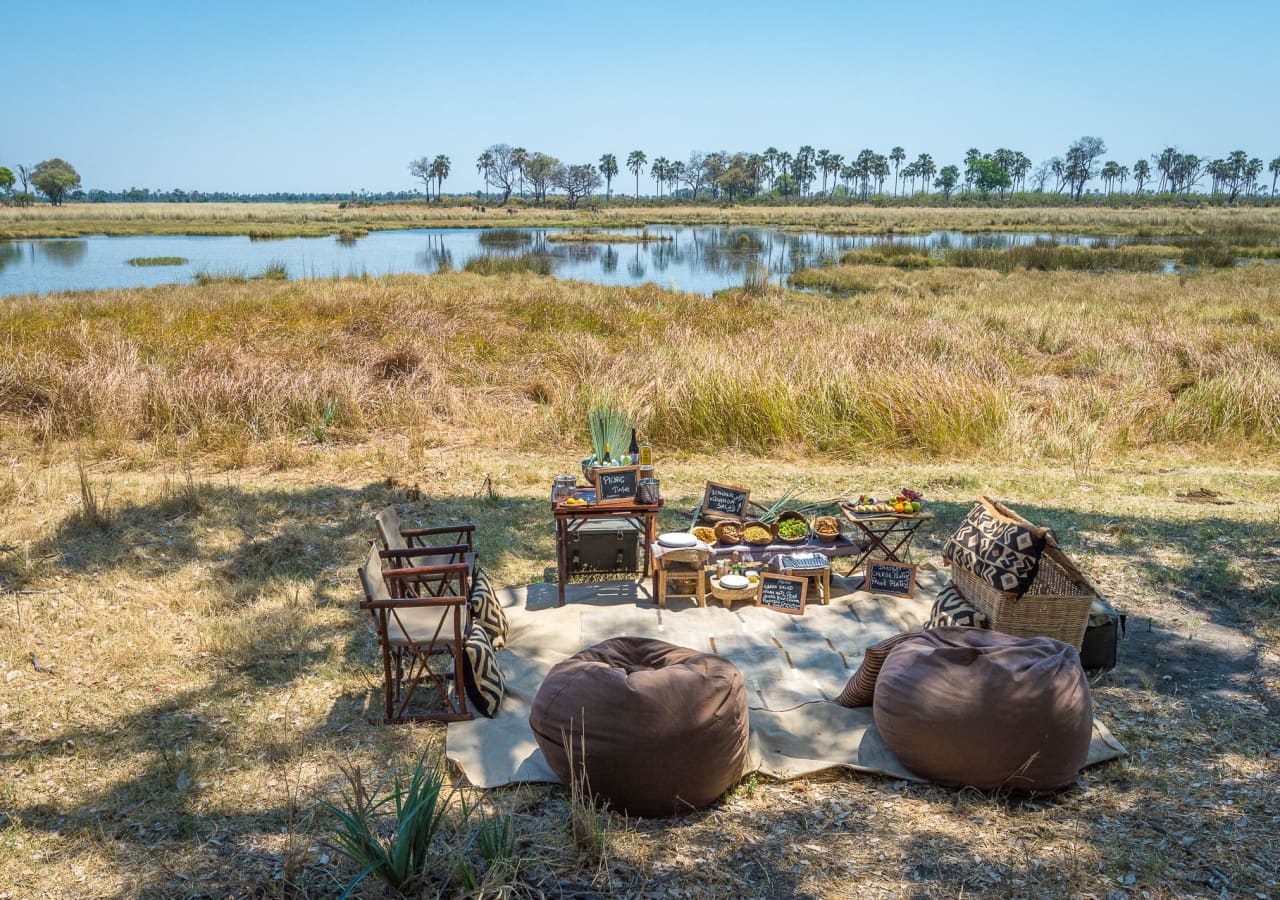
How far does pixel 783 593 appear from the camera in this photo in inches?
211

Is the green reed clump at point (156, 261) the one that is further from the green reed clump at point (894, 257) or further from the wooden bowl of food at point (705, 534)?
the wooden bowl of food at point (705, 534)

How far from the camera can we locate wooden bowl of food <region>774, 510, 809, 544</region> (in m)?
5.79

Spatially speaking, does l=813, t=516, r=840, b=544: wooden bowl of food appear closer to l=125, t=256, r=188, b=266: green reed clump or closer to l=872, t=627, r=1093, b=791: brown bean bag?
l=872, t=627, r=1093, b=791: brown bean bag

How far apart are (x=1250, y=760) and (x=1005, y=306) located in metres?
16.8

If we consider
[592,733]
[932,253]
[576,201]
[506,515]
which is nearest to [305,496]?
[506,515]

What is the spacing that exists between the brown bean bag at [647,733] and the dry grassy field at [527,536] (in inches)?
5.7

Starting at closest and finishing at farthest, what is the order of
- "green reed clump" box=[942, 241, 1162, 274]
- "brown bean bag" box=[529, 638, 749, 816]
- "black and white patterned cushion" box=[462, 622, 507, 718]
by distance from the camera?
1. "brown bean bag" box=[529, 638, 749, 816]
2. "black and white patterned cushion" box=[462, 622, 507, 718]
3. "green reed clump" box=[942, 241, 1162, 274]

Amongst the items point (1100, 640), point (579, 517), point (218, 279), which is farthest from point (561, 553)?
point (218, 279)

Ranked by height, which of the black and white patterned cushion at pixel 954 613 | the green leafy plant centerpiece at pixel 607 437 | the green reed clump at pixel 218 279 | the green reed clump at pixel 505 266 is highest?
the green reed clump at pixel 505 266

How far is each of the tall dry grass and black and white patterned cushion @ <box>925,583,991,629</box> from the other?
4577mm

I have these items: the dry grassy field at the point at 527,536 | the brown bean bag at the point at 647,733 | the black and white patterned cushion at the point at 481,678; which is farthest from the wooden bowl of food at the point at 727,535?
the brown bean bag at the point at 647,733

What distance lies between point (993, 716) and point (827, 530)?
251cm

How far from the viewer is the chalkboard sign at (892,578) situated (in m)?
5.61

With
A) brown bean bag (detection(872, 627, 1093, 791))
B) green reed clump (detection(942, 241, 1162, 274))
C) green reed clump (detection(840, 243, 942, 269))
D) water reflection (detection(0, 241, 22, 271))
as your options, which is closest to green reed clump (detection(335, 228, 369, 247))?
water reflection (detection(0, 241, 22, 271))
